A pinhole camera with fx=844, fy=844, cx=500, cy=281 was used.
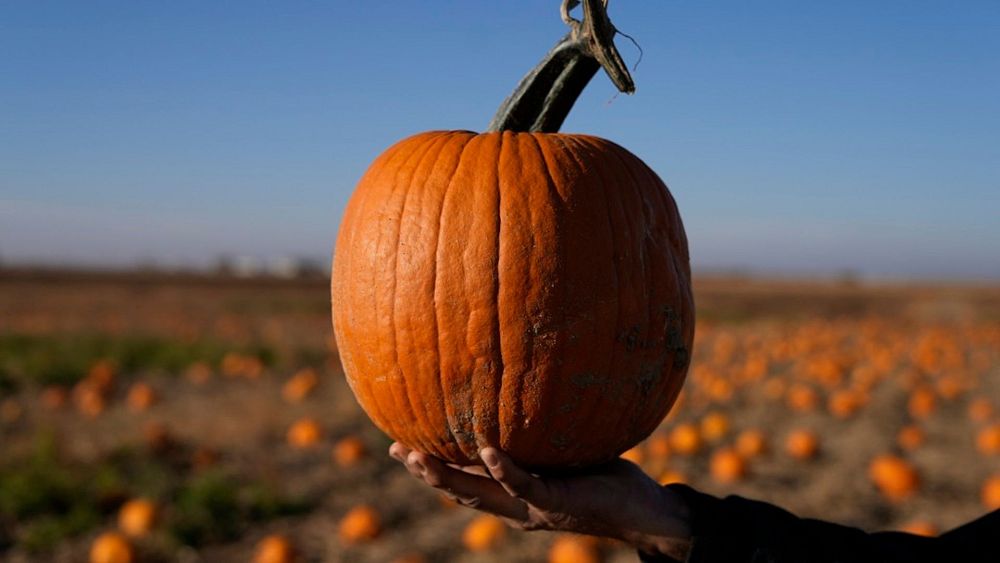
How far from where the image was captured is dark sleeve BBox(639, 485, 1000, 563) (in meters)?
2.16

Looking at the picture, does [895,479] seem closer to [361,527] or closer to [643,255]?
[361,527]

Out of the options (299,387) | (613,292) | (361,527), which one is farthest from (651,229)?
(299,387)

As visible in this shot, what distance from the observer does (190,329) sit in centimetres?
2080

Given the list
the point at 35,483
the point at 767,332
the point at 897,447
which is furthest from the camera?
the point at 767,332

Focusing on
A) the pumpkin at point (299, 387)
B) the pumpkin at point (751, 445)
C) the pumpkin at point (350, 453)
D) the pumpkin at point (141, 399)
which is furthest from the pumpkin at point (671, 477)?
the pumpkin at point (141, 399)

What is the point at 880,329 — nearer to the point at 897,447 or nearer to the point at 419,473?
the point at 897,447

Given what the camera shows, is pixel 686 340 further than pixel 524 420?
Yes

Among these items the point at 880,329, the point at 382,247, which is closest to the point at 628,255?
the point at 382,247

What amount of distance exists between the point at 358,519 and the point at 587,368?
494 centimetres

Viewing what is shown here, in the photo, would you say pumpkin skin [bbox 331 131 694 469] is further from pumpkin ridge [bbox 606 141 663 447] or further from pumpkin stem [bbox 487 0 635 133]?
pumpkin stem [bbox 487 0 635 133]

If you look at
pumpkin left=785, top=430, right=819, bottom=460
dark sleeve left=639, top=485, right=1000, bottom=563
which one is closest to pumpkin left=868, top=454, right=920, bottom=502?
pumpkin left=785, top=430, right=819, bottom=460

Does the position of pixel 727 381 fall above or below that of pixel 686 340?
below

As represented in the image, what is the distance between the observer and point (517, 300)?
1.93 meters

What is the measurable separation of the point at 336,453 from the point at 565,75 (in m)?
6.93
